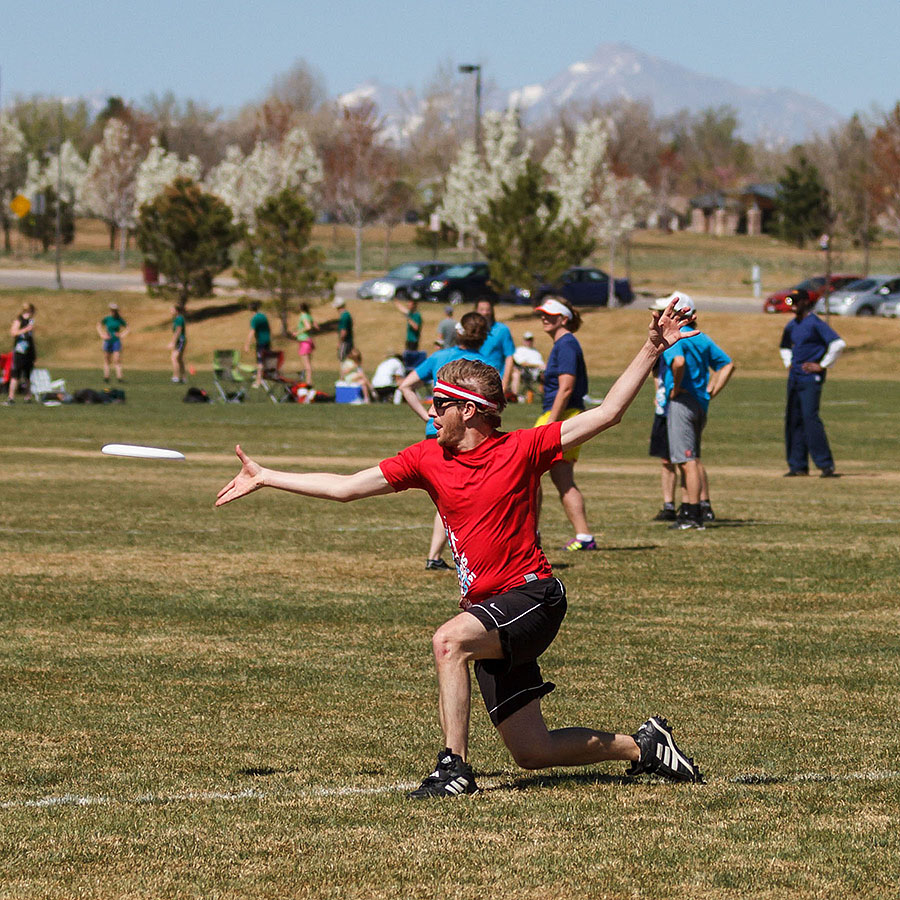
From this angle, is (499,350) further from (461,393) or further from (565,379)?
(461,393)

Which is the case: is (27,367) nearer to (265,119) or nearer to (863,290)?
(863,290)

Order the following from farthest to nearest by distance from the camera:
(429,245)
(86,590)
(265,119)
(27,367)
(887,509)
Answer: (265,119), (429,245), (27,367), (887,509), (86,590)

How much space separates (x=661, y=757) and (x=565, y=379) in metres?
6.16

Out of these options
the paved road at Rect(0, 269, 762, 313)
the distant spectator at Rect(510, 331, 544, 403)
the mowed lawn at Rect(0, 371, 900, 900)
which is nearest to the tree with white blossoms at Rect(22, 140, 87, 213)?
the paved road at Rect(0, 269, 762, 313)

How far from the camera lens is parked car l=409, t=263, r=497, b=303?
55625mm

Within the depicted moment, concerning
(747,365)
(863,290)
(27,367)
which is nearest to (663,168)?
(863,290)

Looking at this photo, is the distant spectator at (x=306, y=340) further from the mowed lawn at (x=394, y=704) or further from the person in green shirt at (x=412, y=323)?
the mowed lawn at (x=394, y=704)

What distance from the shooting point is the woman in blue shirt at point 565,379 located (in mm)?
11742

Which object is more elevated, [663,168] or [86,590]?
[663,168]

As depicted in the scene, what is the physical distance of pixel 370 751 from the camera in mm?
6441

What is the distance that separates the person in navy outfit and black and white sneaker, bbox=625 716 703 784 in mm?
12273

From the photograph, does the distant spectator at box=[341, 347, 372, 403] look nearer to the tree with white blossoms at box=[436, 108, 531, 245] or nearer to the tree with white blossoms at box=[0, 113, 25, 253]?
the tree with white blossoms at box=[436, 108, 531, 245]

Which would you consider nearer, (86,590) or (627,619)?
(627,619)

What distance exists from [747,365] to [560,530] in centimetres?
3083
